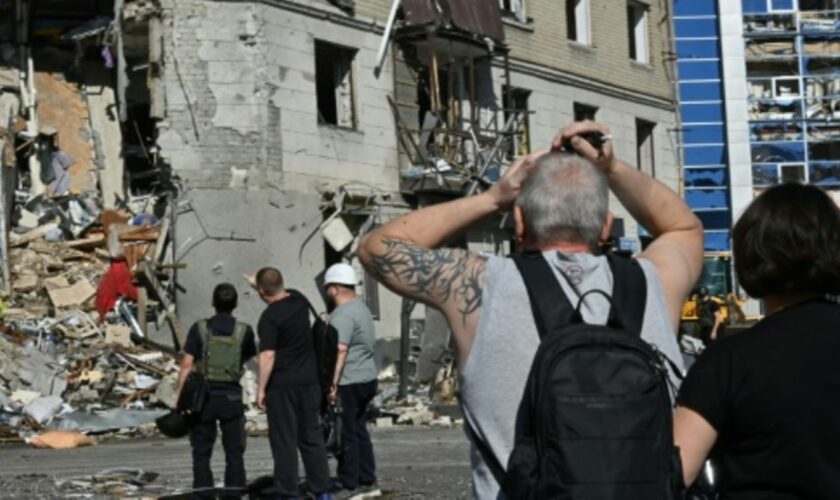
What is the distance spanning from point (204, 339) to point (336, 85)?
16370 millimetres

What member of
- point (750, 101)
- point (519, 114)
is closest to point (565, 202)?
point (519, 114)

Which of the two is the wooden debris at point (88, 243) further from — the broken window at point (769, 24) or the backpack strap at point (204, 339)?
the broken window at point (769, 24)

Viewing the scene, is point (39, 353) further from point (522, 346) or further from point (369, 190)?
point (522, 346)

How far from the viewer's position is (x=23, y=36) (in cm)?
2697

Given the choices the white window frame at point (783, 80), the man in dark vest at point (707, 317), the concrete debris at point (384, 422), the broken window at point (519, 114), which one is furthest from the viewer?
the white window frame at point (783, 80)

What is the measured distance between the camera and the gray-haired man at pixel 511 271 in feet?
12.4

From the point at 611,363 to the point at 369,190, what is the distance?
935 inches

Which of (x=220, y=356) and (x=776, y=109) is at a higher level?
(x=776, y=109)

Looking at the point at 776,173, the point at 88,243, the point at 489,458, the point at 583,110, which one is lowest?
the point at 489,458

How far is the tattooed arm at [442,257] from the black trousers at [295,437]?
688cm

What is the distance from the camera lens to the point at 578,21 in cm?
3491

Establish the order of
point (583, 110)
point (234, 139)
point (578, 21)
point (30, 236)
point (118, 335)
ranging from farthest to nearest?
1. point (578, 21)
2. point (583, 110)
3. point (30, 236)
4. point (234, 139)
5. point (118, 335)

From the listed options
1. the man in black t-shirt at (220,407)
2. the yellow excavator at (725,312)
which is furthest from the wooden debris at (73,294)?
the yellow excavator at (725,312)

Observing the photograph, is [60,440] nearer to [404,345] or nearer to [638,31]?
[404,345]
